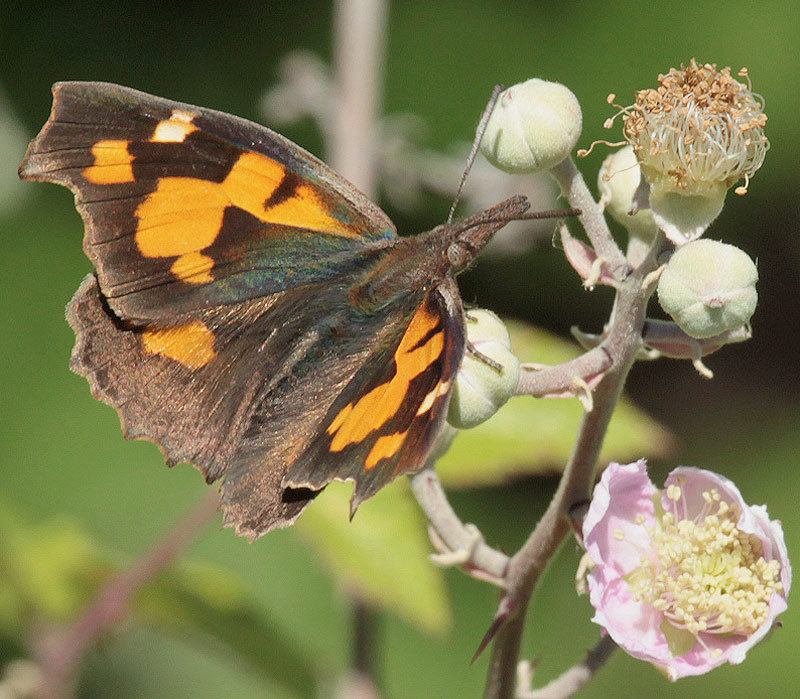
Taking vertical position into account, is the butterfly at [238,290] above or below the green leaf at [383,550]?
above

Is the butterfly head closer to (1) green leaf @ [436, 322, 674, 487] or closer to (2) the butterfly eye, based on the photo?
(2) the butterfly eye

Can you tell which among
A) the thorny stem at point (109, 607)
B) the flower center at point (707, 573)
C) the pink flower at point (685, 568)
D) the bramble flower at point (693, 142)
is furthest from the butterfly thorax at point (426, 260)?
the thorny stem at point (109, 607)

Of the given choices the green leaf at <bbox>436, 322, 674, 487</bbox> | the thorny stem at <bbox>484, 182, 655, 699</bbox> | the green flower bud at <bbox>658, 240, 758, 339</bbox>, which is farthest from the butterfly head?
the green leaf at <bbox>436, 322, 674, 487</bbox>

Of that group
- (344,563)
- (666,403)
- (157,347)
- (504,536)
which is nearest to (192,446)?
(157,347)

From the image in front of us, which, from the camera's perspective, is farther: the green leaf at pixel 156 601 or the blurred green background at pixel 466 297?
the blurred green background at pixel 466 297

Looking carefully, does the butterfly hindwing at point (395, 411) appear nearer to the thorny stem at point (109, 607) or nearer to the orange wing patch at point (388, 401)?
the orange wing patch at point (388, 401)

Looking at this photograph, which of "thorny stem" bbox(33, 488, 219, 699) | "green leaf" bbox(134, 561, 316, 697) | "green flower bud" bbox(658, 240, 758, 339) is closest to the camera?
"green flower bud" bbox(658, 240, 758, 339)
